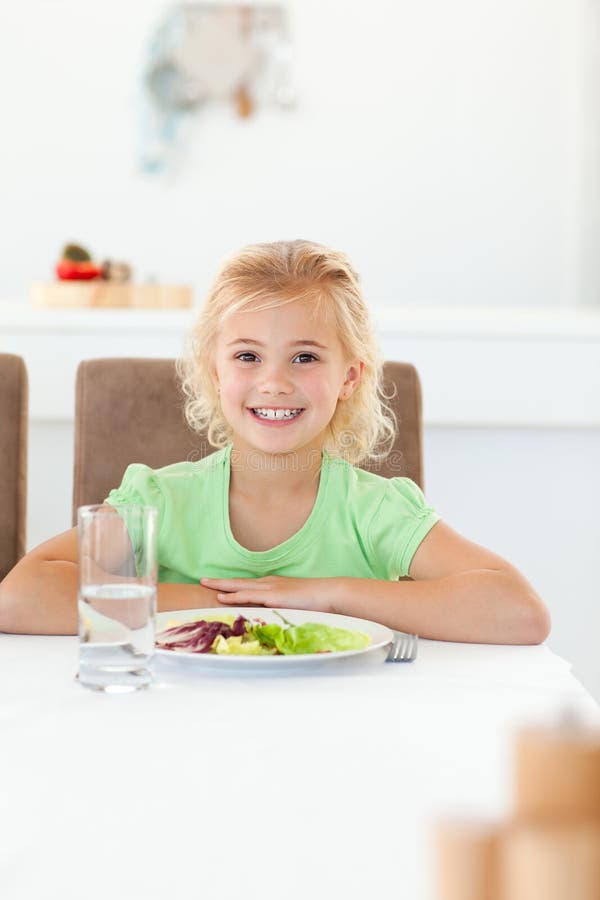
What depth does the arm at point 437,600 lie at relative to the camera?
1.27 m

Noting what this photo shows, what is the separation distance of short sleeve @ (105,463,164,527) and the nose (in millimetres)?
191

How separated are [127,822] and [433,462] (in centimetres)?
171

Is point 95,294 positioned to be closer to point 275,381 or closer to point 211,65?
point 275,381

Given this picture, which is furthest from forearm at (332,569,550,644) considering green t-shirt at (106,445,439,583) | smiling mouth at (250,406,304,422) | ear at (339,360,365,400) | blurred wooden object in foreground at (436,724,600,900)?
blurred wooden object in foreground at (436,724,600,900)

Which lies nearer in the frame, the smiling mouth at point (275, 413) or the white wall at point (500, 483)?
the smiling mouth at point (275, 413)

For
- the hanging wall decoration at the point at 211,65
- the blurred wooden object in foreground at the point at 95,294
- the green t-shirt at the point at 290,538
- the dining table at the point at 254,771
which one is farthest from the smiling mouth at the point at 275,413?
the hanging wall decoration at the point at 211,65

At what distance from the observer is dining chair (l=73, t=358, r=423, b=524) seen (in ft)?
5.91

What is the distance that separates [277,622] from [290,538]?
35 cm

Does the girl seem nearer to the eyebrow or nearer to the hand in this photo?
the eyebrow

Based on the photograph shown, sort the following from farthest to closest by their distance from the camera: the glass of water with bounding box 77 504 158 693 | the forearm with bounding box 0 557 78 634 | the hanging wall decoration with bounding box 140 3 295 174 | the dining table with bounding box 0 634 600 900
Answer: the hanging wall decoration with bounding box 140 3 295 174
the forearm with bounding box 0 557 78 634
the glass of water with bounding box 77 504 158 693
the dining table with bounding box 0 634 600 900

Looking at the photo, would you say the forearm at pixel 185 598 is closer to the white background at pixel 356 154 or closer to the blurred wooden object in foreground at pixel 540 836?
the blurred wooden object in foreground at pixel 540 836

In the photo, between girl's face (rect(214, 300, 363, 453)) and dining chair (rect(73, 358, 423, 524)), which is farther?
dining chair (rect(73, 358, 423, 524))

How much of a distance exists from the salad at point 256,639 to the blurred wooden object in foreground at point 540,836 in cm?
75

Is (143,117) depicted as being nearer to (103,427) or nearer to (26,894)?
(103,427)
